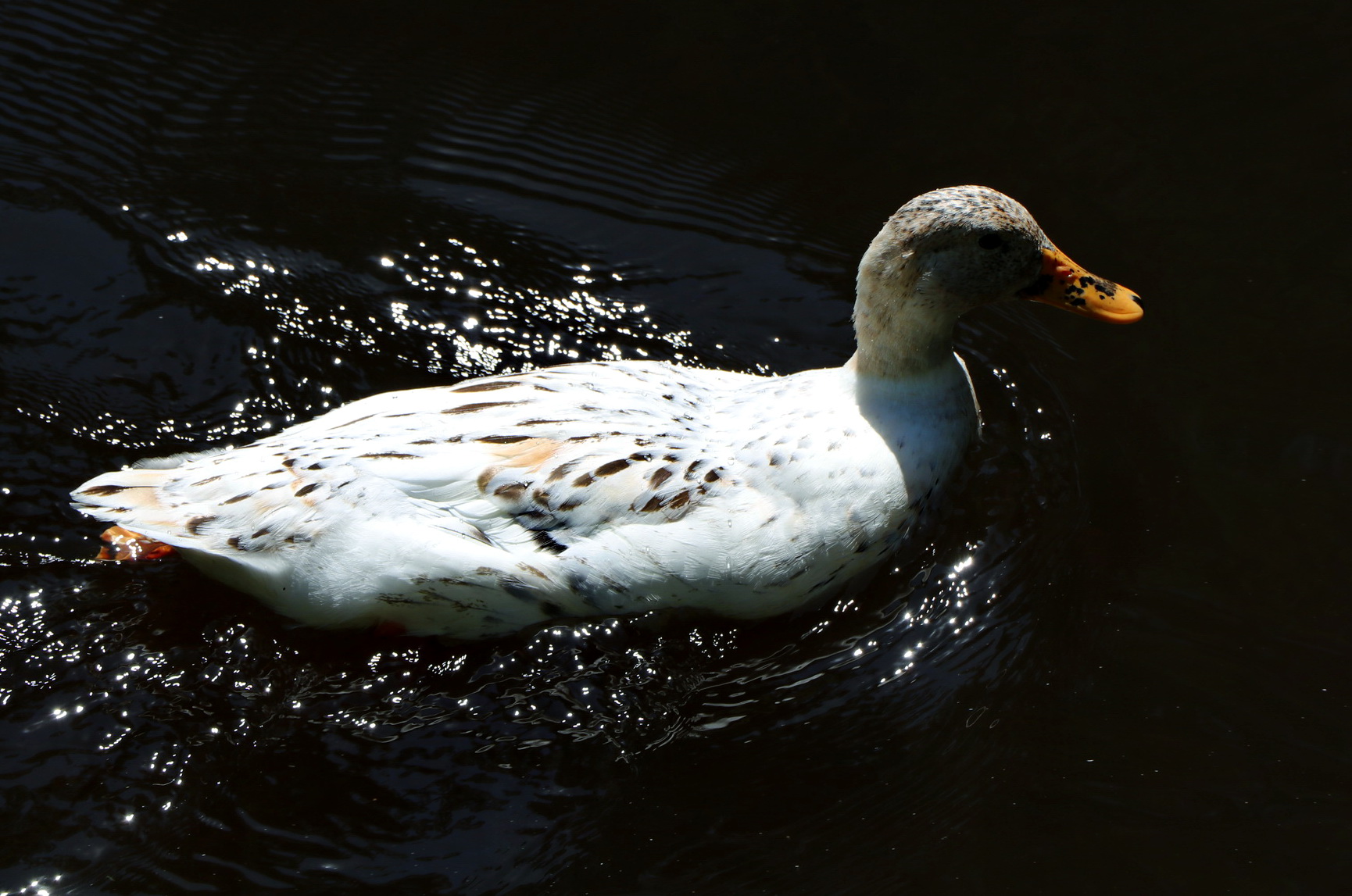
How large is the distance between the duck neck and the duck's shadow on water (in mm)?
684

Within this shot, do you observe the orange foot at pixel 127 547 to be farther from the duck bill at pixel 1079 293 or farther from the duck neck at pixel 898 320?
Result: the duck bill at pixel 1079 293

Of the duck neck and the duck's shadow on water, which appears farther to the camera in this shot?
the duck neck

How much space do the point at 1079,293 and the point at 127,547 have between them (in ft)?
11.6

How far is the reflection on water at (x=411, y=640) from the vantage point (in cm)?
350

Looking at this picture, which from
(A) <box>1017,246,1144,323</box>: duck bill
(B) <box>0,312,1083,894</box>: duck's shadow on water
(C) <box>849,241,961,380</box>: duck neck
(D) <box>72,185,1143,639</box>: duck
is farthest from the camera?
(A) <box>1017,246,1144,323</box>: duck bill

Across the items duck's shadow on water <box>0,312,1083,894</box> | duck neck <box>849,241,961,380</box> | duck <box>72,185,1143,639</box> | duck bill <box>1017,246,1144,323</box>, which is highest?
duck bill <box>1017,246,1144,323</box>

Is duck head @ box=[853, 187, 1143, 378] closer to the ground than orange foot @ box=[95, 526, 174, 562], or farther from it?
farther from it

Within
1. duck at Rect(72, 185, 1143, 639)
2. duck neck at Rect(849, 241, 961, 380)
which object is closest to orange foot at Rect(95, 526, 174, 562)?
duck at Rect(72, 185, 1143, 639)

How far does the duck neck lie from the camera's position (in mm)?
4012

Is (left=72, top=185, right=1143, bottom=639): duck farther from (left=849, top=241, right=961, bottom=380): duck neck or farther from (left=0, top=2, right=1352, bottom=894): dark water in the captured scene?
(left=0, top=2, right=1352, bottom=894): dark water

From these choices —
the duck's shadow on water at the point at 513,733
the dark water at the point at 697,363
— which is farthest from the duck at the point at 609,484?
the dark water at the point at 697,363

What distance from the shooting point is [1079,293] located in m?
4.14

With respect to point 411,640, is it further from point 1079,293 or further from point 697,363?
point 1079,293

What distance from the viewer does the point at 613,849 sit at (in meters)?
3.46
